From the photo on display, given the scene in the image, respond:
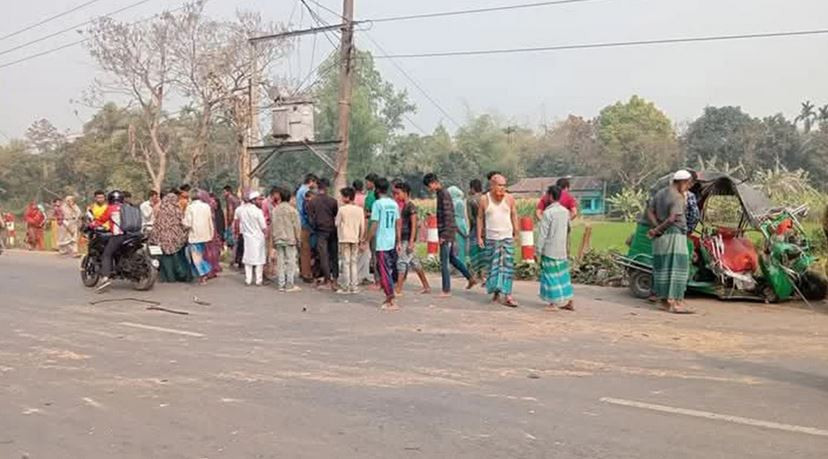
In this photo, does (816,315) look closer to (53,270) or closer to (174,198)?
(174,198)

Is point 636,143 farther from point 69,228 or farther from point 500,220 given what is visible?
point 500,220

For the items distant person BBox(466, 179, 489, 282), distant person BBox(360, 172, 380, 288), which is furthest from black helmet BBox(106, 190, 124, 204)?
distant person BBox(466, 179, 489, 282)

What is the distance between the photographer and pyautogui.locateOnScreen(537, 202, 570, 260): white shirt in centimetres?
1031

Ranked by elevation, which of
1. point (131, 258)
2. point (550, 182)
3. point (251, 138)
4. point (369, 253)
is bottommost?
point (131, 258)

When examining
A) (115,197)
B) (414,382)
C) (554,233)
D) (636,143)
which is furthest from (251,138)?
(636,143)

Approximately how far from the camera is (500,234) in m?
10.9

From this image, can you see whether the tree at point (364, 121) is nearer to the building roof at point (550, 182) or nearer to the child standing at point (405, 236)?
the building roof at point (550, 182)

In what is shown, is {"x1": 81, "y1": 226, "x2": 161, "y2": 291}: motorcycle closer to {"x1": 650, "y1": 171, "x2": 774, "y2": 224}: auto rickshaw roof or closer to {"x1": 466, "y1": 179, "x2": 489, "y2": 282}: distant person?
{"x1": 466, "y1": 179, "x2": 489, "y2": 282}: distant person

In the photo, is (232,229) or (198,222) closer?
(198,222)

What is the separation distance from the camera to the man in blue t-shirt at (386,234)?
10742mm

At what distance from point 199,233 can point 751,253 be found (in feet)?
28.6

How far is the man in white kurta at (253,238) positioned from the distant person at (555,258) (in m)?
5.13

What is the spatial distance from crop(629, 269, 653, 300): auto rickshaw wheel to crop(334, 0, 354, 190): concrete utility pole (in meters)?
8.08

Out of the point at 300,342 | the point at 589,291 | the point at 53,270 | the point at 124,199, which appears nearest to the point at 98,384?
the point at 300,342
